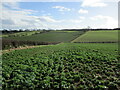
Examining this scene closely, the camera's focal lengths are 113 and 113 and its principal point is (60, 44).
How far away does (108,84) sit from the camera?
7738mm

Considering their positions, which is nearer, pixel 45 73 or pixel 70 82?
pixel 70 82

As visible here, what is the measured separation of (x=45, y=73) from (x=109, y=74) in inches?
212

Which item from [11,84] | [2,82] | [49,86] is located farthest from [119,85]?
[2,82]

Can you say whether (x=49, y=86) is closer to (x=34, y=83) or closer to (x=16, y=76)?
(x=34, y=83)

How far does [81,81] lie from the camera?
8258 mm

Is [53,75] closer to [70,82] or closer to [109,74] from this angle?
[70,82]

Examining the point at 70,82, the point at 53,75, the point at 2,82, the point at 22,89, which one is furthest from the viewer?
the point at 53,75

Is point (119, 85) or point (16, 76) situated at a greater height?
point (16, 76)

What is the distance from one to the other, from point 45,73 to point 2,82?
326 centimetres

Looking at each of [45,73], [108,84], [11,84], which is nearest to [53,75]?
[45,73]

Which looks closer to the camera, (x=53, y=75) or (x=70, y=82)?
(x=70, y=82)

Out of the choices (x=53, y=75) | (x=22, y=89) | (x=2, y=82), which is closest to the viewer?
(x=22, y=89)

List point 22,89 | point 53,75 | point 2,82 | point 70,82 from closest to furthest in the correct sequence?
point 22,89, point 2,82, point 70,82, point 53,75

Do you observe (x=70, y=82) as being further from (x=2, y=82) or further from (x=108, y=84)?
(x=2, y=82)
